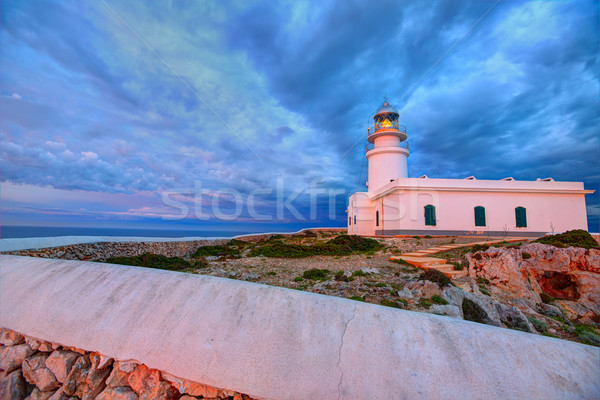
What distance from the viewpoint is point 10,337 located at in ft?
7.66

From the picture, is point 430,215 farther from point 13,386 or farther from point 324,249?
point 13,386

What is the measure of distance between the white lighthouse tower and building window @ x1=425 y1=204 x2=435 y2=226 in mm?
4153

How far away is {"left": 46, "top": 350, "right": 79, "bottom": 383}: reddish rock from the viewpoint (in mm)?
2037

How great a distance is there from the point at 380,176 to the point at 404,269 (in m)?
13.6

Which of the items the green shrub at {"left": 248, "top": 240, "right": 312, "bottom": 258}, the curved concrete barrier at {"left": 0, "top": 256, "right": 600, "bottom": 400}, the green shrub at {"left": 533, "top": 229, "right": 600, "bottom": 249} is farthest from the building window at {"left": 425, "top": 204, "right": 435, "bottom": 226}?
the curved concrete barrier at {"left": 0, "top": 256, "right": 600, "bottom": 400}

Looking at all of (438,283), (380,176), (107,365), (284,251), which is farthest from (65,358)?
(380,176)

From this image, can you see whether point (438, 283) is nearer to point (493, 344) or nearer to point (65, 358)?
point (493, 344)

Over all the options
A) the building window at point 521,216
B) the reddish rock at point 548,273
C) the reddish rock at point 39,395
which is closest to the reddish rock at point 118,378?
the reddish rock at point 39,395

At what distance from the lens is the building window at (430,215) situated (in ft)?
50.0

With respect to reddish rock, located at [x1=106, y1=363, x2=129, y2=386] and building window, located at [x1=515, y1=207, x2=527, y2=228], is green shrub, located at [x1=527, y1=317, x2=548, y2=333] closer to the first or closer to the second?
reddish rock, located at [x1=106, y1=363, x2=129, y2=386]

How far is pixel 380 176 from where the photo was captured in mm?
19375

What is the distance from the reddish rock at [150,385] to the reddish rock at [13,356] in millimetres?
1257

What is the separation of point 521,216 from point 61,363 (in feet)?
66.9

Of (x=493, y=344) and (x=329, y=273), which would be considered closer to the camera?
(x=493, y=344)
